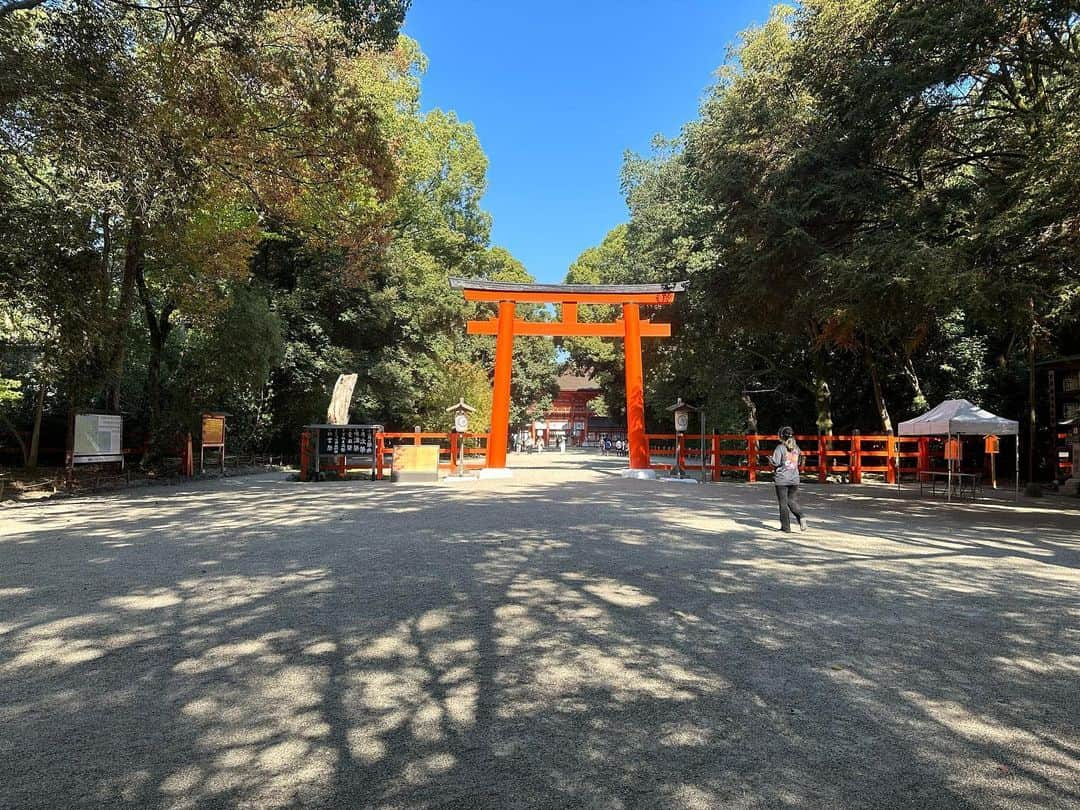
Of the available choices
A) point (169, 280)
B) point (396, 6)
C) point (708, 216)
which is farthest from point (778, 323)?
point (169, 280)

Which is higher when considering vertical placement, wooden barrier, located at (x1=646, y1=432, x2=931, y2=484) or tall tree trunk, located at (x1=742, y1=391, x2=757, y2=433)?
tall tree trunk, located at (x1=742, y1=391, x2=757, y2=433)

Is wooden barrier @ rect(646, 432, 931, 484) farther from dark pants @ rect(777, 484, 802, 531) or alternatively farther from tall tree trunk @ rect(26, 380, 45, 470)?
tall tree trunk @ rect(26, 380, 45, 470)

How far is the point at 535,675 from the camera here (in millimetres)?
3215

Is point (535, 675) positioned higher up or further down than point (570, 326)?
further down

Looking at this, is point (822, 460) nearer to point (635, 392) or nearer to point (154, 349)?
point (635, 392)

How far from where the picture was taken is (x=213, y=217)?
14.9 m

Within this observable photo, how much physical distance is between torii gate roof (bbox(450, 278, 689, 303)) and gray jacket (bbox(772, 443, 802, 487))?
10.9 metres

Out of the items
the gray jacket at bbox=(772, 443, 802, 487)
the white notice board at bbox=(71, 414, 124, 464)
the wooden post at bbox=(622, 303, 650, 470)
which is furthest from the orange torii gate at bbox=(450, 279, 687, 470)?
the gray jacket at bbox=(772, 443, 802, 487)

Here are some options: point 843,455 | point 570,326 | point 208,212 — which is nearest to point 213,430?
point 208,212

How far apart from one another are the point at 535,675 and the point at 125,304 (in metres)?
14.1

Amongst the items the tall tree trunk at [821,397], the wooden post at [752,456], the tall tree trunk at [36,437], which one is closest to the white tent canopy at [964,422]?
the wooden post at [752,456]

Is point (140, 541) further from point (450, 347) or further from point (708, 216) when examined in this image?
point (450, 347)

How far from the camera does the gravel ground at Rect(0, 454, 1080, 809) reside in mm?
2266

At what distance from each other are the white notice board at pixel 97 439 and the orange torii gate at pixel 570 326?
8.87 m
